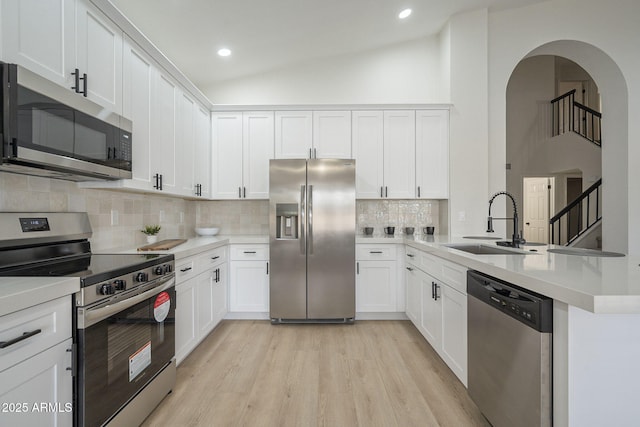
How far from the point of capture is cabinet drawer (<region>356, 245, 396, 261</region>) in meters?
3.38

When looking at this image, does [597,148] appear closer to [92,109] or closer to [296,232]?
[296,232]

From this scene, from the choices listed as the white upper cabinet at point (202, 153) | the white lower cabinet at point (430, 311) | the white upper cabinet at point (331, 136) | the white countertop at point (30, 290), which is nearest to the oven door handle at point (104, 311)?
the white countertop at point (30, 290)

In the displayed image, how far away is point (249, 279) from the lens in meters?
3.42

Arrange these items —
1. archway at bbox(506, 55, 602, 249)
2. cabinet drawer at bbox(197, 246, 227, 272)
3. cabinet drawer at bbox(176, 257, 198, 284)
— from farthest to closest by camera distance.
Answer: archway at bbox(506, 55, 602, 249) < cabinet drawer at bbox(197, 246, 227, 272) < cabinet drawer at bbox(176, 257, 198, 284)

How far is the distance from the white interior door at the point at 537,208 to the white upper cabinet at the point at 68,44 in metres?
7.85

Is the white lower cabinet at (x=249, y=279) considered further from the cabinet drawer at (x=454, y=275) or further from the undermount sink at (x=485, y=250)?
the undermount sink at (x=485, y=250)

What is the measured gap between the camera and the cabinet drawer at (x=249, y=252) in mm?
3414

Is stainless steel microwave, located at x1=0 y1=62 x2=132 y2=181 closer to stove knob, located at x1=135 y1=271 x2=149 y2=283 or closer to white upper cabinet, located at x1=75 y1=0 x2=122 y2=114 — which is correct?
white upper cabinet, located at x1=75 y1=0 x2=122 y2=114

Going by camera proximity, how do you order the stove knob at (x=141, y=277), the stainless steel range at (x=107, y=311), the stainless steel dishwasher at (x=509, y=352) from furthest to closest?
the stove knob at (x=141, y=277) < the stainless steel range at (x=107, y=311) < the stainless steel dishwasher at (x=509, y=352)

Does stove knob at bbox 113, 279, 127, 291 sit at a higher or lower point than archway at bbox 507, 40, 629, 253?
lower

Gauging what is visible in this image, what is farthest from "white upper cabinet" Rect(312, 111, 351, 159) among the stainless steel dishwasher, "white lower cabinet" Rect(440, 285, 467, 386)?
the stainless steel dishwasher

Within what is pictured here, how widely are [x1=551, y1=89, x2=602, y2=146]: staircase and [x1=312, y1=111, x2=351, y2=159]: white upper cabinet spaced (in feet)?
16.7

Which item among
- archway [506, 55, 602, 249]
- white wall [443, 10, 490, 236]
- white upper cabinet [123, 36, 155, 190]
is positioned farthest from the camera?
archway [506, 55, 602, 249]

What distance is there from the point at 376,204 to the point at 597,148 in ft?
15.4
